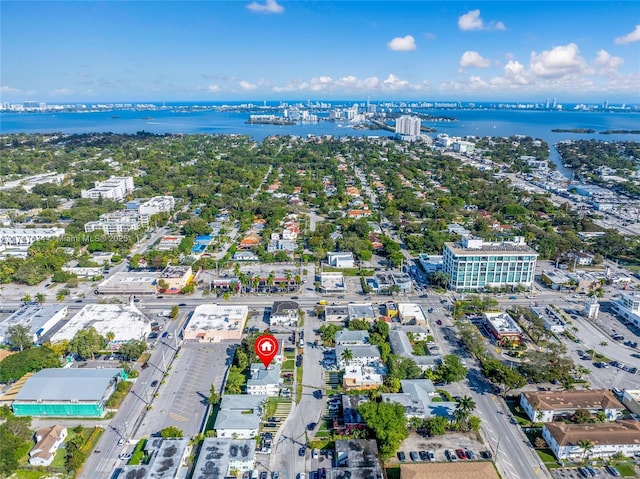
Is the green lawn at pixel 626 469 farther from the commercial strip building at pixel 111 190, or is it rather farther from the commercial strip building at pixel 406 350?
the commercial strip building at pixel 111 190

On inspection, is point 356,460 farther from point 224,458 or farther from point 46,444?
point 46,444

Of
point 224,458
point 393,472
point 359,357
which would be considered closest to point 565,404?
point 393,472

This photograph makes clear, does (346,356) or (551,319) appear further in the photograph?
(551,319)

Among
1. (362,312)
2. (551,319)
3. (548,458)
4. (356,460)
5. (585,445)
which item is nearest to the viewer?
(356,460)

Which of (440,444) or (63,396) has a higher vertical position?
(63,396)

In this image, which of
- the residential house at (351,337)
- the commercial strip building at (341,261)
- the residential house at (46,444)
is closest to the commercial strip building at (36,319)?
the residential house at (46,444)

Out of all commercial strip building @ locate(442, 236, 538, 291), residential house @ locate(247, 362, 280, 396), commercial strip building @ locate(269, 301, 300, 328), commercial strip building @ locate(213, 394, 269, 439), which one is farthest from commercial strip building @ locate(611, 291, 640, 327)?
commercial strip building @ locate(213, 394, 269, 439)

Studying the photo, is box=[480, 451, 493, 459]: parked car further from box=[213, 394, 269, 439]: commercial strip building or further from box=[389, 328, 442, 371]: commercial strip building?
box=[213, 394, 269, 439]: commercial strip building
